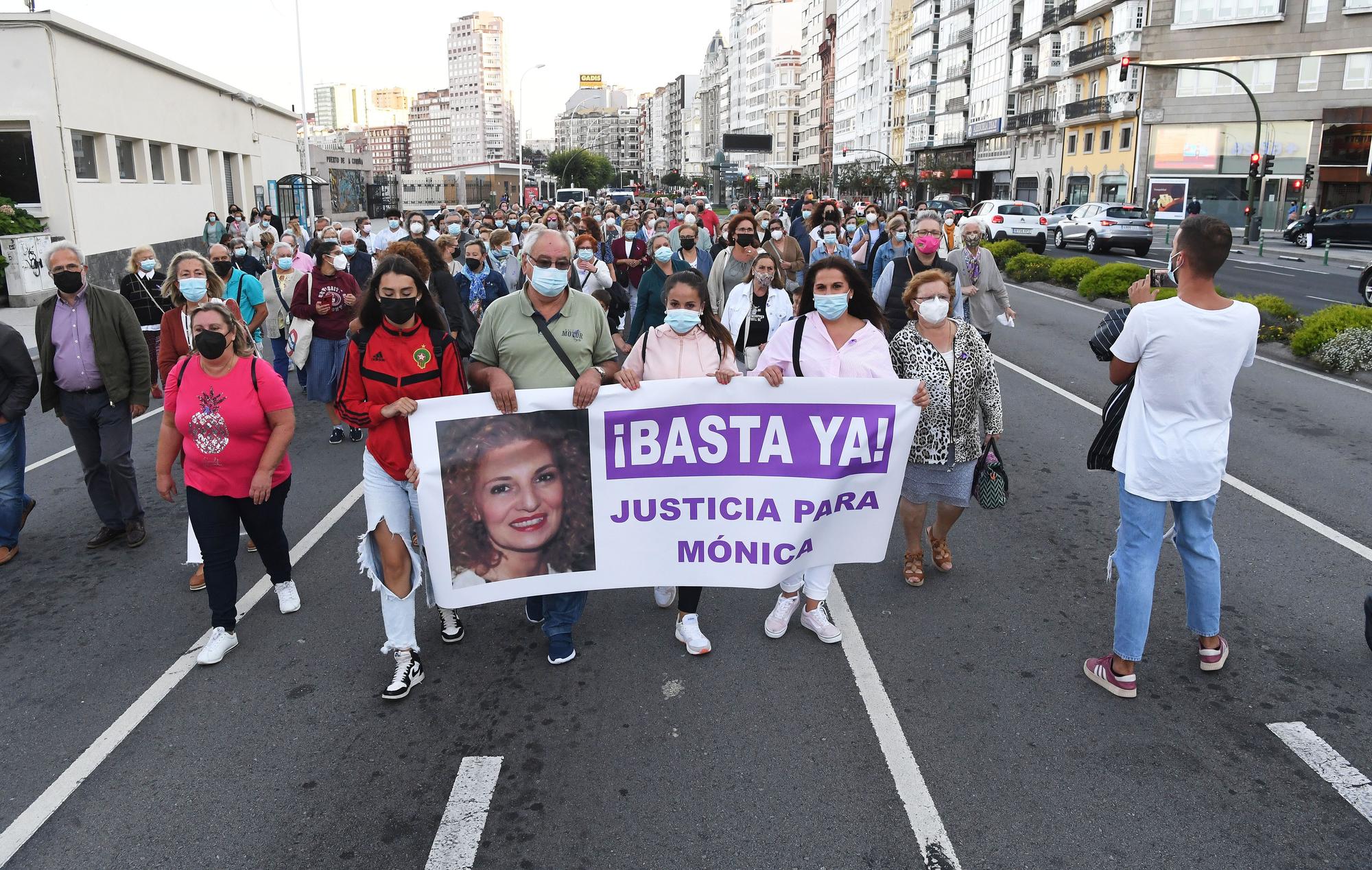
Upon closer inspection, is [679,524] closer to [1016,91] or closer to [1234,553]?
[1234,553]

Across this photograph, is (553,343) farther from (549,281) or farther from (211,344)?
(211,344)

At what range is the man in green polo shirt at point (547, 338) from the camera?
4.64m

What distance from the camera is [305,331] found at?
961 centimetres

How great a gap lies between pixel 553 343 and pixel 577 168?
5697 inches

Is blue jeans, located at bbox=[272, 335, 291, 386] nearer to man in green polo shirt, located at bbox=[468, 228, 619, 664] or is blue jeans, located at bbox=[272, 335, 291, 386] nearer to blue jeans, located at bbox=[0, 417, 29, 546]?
blue jeans, located at bbox=[0, 417, 29, 546]

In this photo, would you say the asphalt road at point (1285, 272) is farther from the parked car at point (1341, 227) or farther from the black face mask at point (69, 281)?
the black face mask at point (69, 281)

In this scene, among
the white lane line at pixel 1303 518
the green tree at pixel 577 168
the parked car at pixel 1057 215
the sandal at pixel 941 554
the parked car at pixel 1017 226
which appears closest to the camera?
the sandal at pixel 941 554

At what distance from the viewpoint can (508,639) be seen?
5234 mm

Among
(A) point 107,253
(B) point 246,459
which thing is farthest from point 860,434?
(A) point 107,253

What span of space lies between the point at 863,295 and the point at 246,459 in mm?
3102

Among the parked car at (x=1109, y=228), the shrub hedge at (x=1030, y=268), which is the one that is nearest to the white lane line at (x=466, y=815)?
the shrub hedge at (x=1030, y=268)

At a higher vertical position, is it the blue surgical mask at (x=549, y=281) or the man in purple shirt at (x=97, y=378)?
the blue surgical mask at (x=549, y=281)

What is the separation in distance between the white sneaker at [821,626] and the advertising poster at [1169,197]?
54459 mm

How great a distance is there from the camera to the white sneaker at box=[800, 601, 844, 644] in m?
5.06
